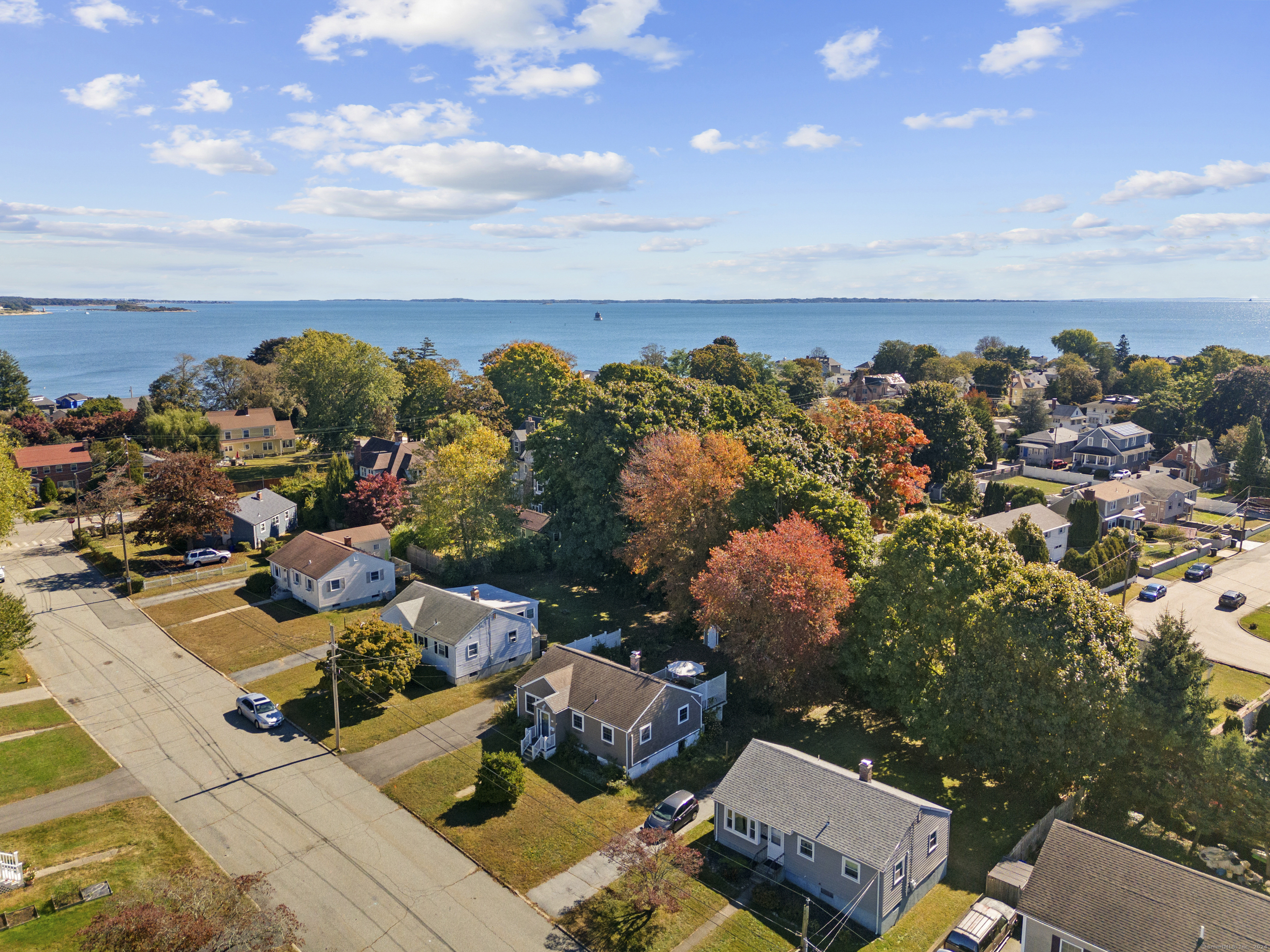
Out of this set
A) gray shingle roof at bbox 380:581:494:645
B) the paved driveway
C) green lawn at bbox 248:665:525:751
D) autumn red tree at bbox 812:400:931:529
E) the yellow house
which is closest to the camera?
green lawn at bbox 248:665:525:751

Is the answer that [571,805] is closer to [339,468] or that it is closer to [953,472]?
[339,468]

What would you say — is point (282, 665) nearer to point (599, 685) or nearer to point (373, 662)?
point (373, 662)

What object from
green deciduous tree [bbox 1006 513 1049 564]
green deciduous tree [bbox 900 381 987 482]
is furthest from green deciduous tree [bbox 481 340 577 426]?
green deciduous tree [bbox 1006 513 1049 564]

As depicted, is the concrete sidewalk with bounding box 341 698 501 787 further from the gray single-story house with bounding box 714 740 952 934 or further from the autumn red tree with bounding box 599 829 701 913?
the gray single-story house with bounding box 714 740 952 934

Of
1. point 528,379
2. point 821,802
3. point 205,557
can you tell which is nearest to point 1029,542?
point 821,802

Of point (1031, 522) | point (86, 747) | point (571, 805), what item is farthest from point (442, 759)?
point (1031, 522)
